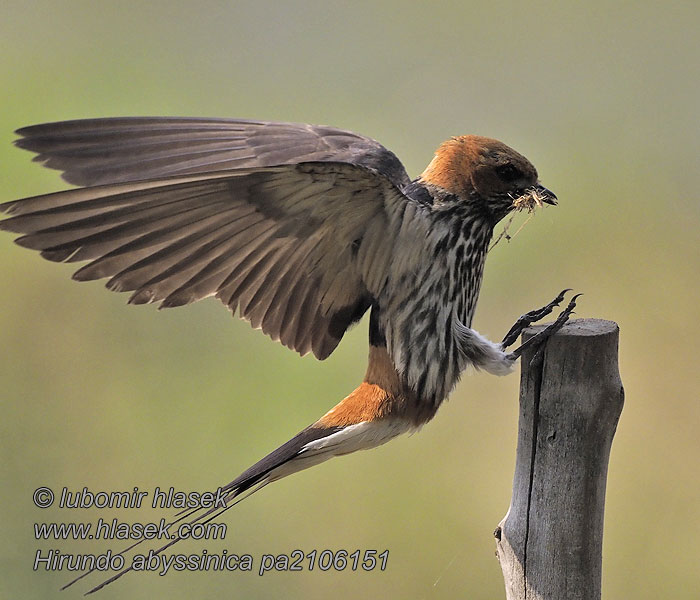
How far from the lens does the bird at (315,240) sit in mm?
3586

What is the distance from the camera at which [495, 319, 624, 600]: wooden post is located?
355 cm

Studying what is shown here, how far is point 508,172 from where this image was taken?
4.22 meters

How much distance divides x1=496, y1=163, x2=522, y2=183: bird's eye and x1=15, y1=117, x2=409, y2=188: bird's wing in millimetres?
375

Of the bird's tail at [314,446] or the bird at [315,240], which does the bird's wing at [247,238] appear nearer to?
the bird at [315,240]

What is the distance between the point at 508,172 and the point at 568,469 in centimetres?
128

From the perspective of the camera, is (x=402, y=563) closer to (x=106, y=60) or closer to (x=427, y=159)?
(x=427, y=159)

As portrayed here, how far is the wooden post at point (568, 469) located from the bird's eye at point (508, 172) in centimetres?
84

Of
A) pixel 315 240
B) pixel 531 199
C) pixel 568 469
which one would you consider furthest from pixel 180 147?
pixel 568 469

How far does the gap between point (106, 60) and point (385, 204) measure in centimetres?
908

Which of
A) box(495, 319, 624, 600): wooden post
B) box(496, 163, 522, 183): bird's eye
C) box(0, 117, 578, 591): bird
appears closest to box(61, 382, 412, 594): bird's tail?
box(0, 117, 578, 591): bird

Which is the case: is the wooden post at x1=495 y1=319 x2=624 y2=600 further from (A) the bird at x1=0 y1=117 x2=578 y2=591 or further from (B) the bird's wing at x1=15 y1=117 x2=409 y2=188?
(B) the bird's wing at x1=15 y1=117 x2=409 y2=188

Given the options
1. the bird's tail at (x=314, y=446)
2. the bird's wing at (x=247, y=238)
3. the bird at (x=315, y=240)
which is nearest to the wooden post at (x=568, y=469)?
the bird at (x=315, y=240)

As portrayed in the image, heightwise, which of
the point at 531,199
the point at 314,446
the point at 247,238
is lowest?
the point at 314,446

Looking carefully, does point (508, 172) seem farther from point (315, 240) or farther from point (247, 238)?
point (247, 238)
